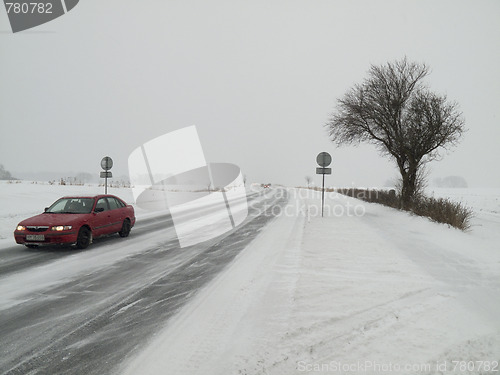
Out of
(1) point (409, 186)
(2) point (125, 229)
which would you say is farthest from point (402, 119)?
(2) point (125, 229)

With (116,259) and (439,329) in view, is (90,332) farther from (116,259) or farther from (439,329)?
(439,329)

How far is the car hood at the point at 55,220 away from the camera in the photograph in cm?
762

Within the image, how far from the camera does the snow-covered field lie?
283 cm

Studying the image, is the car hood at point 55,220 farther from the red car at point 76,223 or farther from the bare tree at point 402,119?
the bare tree at point 402,119

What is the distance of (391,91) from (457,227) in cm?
1151

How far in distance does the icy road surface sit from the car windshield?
1.14 m

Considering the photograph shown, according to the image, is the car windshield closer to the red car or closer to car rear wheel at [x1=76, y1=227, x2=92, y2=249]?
the red car

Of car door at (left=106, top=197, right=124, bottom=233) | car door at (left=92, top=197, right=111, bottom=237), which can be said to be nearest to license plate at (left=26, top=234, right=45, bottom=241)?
car door at (left=92, top=197, right=111, bottom=237)

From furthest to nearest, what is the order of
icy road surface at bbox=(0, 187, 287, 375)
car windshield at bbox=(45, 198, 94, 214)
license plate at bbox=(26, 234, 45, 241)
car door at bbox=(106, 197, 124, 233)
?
car door at bbox=(106, 197, 124, 233) → car windshield at bbox=(45, 198, 94, 214) → license plate at bbox=(26, 234, 45, 241) → icy road surface at bbox=(0, 187, 287, 375)

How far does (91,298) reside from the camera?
4.58 meters

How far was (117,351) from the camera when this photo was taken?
309 cm

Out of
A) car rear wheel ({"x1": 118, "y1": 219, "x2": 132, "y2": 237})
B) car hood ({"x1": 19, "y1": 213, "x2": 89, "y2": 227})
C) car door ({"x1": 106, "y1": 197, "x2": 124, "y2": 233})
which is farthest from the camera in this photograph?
car rear wheel ({"x1": 118, "y1": 219, "x2": 132, "y2": 237})

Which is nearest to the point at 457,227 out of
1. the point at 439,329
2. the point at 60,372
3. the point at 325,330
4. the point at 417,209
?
the point at 417,209

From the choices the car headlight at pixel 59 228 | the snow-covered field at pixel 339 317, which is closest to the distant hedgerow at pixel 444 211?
the snow-covered field at pixel 339 317
